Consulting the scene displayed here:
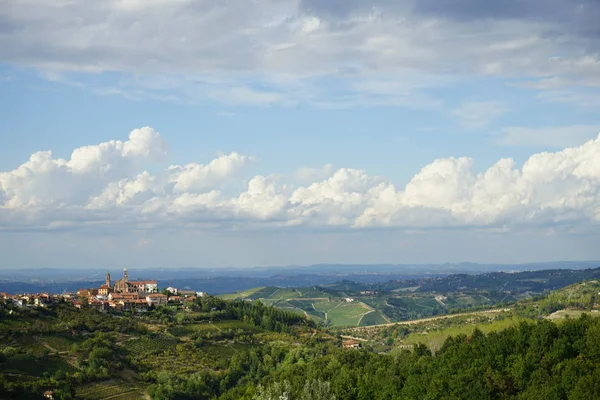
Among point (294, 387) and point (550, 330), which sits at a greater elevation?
point (550, 330)

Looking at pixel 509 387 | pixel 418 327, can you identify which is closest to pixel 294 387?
pixel 509 387

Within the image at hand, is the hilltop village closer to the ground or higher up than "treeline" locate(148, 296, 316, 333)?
higher up

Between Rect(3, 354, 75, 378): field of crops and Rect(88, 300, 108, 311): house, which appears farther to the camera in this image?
Rect(88, 300, 108, 311): house

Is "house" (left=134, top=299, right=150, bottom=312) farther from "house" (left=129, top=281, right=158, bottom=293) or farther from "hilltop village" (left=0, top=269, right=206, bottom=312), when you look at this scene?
"house" (left=129, top=281, right=158, bottom=293)

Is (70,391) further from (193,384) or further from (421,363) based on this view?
(421,363)

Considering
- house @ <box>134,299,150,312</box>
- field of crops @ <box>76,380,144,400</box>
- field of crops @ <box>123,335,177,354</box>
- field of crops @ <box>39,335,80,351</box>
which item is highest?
house @ <box>134,299,150,312</box>

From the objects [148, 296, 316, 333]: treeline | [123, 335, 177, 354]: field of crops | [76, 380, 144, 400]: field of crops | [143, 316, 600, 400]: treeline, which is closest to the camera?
[143, 316, 600, 400]: treeline

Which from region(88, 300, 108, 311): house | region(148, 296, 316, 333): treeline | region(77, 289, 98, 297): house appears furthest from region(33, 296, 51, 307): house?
region(77, 289, 98, 297): house
